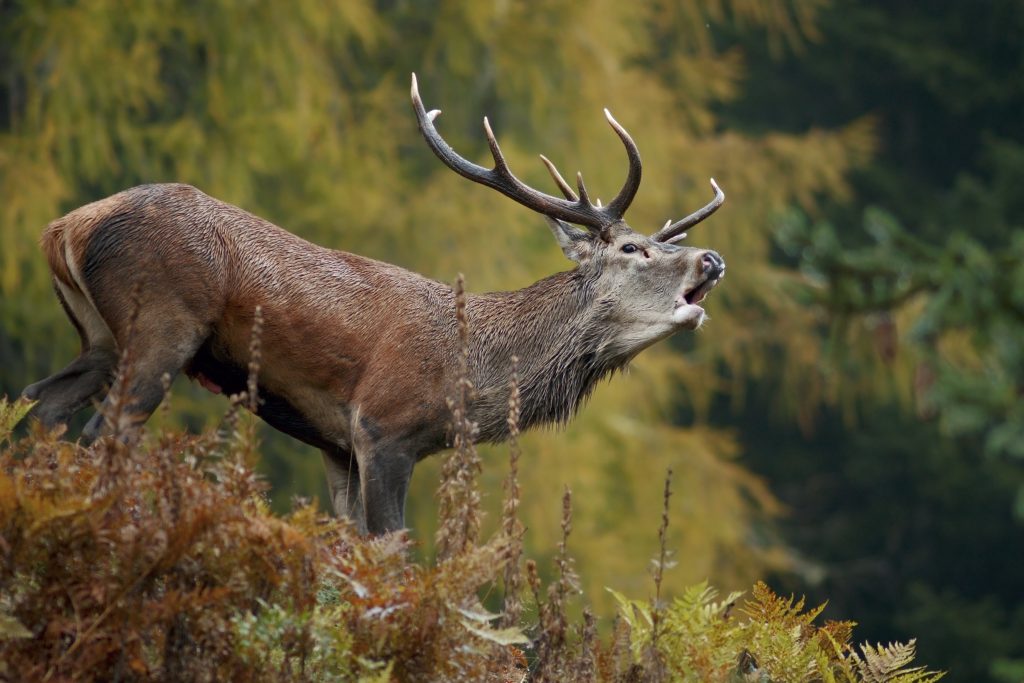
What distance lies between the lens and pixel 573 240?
6992 millimetres

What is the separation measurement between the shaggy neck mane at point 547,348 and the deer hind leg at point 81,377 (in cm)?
141

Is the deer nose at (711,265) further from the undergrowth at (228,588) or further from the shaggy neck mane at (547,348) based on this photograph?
the undergrowth at (228,588)

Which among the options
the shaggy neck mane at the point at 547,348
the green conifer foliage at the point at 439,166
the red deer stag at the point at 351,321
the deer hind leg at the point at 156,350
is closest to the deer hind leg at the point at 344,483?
the red deer stag at the point at 351,321

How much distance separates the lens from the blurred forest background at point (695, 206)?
513 inches

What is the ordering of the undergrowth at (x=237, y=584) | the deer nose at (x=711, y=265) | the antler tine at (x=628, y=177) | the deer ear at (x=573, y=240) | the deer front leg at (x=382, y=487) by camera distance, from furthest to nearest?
the deer ear at (x=573, y=240) < the antler tine at (x=628, y=177) < the deer nose at (x=711, y=265) < the deer front leg at (x=382, y=487) < the undergrowth at (x=237, y=584)

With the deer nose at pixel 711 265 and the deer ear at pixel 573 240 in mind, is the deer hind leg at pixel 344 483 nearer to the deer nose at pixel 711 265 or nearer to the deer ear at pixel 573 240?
the deer ear at pixel 573 240

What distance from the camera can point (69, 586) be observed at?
4012mm

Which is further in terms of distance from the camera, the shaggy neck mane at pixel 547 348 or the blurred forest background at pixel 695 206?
the blurred forest background at pixel 695 206

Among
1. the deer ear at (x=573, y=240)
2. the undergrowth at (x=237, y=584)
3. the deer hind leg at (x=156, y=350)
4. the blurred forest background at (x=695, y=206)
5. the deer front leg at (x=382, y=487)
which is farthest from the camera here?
the blurred forest background at (x=695, y=206)

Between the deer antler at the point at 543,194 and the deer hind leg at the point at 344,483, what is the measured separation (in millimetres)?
1235

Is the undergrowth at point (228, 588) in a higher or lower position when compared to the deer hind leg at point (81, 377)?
higher

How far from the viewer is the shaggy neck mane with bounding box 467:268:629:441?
6691mm

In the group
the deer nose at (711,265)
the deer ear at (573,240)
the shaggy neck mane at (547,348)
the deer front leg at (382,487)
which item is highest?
the deer nose at (711,265)

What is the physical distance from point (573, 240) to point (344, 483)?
1.36 metres
